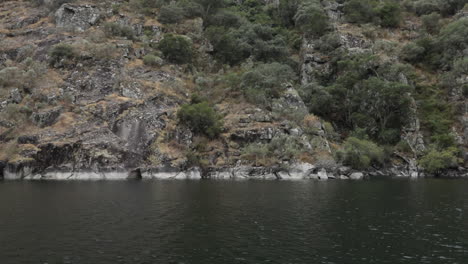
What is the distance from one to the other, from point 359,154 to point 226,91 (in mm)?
36609

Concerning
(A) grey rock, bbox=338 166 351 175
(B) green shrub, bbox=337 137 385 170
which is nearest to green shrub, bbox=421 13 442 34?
(B) green shrub, bbox=337 137 385 170

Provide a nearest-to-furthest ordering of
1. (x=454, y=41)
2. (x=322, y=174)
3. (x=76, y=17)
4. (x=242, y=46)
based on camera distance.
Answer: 1. (x=322, y=174)
2. (x=454, y=41)
3. (x=76, y=17)
4. (x=242, y=46)

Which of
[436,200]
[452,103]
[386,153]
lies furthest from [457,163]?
[436,200]

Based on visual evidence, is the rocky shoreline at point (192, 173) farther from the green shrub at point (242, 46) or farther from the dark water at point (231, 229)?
the green shrub at point (242, 46)

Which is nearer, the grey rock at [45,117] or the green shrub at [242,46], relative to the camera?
the grey rock at [45,117]

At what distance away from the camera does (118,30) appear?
336 feet

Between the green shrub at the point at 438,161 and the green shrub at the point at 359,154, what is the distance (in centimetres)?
914

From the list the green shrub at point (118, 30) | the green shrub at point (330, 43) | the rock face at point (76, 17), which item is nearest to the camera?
the green shrub at point (118, 30)

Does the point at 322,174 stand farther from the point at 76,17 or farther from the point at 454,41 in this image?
the point at 76,17

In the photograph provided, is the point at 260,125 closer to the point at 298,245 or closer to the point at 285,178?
the point at 285,178

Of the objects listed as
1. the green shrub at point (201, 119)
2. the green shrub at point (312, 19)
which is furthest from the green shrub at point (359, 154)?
the green shrub at point (312, 19)

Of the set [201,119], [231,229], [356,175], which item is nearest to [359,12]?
[356,175]

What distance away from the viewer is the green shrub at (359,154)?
7650 centimetres

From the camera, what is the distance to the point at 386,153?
3361 inches
